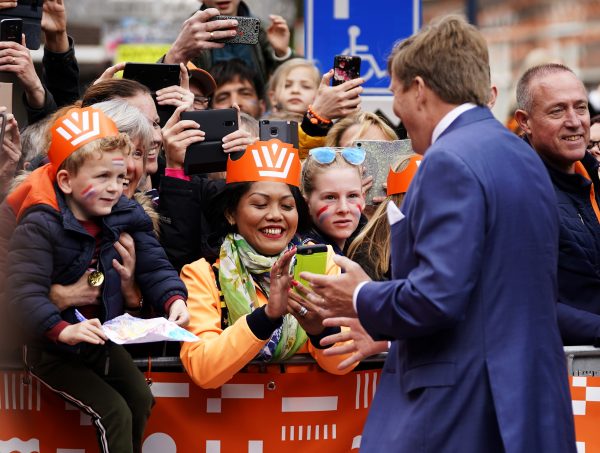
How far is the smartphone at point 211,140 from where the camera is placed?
5.73 metres

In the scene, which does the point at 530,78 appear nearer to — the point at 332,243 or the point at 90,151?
the point at 332,243

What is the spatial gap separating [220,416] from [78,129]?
1.42 m

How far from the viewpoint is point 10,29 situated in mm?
6145

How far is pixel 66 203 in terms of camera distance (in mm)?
5035

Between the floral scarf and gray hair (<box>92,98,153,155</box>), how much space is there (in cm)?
64

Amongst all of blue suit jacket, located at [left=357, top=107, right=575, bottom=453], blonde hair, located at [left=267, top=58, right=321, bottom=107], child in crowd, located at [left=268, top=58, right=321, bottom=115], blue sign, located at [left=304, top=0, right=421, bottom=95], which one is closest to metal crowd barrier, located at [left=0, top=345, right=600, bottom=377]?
blue suit jacket, located at [left=357, top=107, right=575, bottom=453]

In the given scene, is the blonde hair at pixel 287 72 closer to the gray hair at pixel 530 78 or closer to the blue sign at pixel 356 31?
the blue sign at pixel 356 31

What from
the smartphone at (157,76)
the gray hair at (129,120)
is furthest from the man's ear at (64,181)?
the smartphone at (157,76)

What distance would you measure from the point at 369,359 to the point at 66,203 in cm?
157

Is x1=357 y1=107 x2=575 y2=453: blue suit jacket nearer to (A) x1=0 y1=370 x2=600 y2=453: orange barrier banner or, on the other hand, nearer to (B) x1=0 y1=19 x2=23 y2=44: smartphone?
(A) x1=0 y1=370 x2=600 y2=453: orange barrier banner

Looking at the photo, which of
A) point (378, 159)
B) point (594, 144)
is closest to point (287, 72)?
point (378, 159)

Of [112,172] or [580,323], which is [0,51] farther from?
[580,323]

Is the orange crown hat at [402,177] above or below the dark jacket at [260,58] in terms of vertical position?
below

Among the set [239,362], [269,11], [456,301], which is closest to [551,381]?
[456,301]
